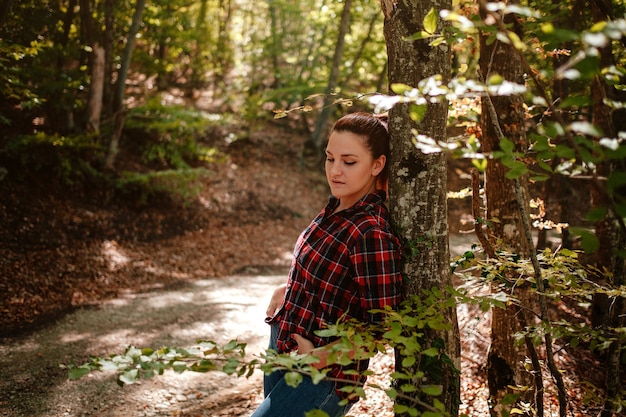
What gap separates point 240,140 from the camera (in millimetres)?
15023

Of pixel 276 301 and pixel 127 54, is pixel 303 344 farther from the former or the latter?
pixel 127 54

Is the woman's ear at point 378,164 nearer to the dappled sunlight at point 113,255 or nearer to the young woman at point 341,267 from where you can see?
the young woman at point 341,267

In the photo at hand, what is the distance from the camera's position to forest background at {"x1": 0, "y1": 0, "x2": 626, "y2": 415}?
1.32m

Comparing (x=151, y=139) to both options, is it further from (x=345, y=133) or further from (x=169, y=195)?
(x=345, y=133)

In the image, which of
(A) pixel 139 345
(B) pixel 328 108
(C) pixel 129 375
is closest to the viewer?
(C) pixel 129 375

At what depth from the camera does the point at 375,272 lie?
1912mm

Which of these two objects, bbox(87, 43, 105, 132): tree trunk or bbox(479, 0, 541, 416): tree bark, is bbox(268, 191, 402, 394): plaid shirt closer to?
bbox(479, 0, 541, 416): tree bark

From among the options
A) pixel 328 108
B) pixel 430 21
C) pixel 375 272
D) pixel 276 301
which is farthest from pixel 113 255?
pixel 328 108

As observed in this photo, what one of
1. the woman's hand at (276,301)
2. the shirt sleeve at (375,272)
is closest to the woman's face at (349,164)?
the shirt sleeve at (375,272)

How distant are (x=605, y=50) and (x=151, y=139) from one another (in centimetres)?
1108

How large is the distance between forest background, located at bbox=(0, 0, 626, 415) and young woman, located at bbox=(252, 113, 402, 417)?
0.82 ft

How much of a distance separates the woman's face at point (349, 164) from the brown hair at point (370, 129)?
2 centimetres

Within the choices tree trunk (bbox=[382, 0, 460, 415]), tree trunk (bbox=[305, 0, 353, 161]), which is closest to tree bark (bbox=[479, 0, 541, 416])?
tree trunk (bbox=[382, 0, 460, 415])

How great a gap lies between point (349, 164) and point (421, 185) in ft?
1.19
